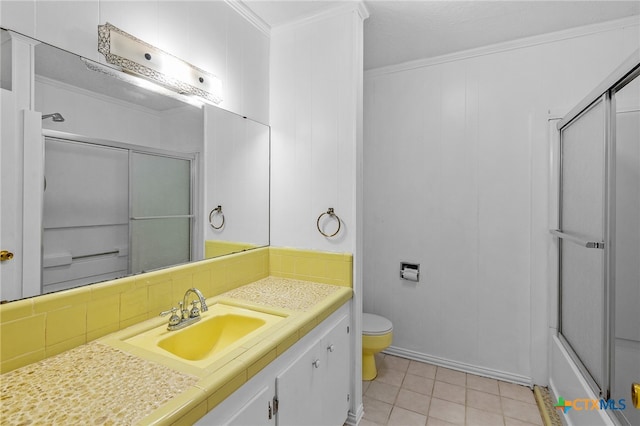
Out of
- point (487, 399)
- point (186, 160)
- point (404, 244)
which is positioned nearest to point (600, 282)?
point (487, 399)

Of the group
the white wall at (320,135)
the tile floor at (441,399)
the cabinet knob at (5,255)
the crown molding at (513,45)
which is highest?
the crown molding at (513,45)

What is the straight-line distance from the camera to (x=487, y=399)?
2.08 metres

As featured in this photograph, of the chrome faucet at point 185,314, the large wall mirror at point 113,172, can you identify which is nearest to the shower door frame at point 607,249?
the chrome faucet at point 185,314

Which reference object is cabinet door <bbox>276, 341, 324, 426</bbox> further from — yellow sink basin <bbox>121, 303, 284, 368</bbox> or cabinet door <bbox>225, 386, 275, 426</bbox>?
yellow sink basin <bbox>121, 303, 284, 368</bbox>

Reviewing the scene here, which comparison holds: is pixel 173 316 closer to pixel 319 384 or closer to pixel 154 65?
pixel 319 384

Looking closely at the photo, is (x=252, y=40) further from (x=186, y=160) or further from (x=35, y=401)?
(x=35, y=401)

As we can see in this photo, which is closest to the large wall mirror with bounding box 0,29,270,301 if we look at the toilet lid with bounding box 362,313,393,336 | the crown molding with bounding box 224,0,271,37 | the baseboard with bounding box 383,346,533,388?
the crown molding with bounding box 224,0,271,37

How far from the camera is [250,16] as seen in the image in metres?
1.87

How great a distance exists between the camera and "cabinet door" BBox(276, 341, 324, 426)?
1167mm

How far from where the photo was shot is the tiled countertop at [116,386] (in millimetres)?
714

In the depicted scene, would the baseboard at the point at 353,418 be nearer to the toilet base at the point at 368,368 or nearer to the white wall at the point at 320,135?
the white wall at the point at 320,135

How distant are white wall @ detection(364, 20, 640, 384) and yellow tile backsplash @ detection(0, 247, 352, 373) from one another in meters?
1.02

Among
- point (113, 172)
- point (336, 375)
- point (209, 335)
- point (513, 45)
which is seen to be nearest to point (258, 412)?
point (209, 335)

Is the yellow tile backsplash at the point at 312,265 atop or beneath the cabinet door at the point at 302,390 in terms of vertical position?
atop
